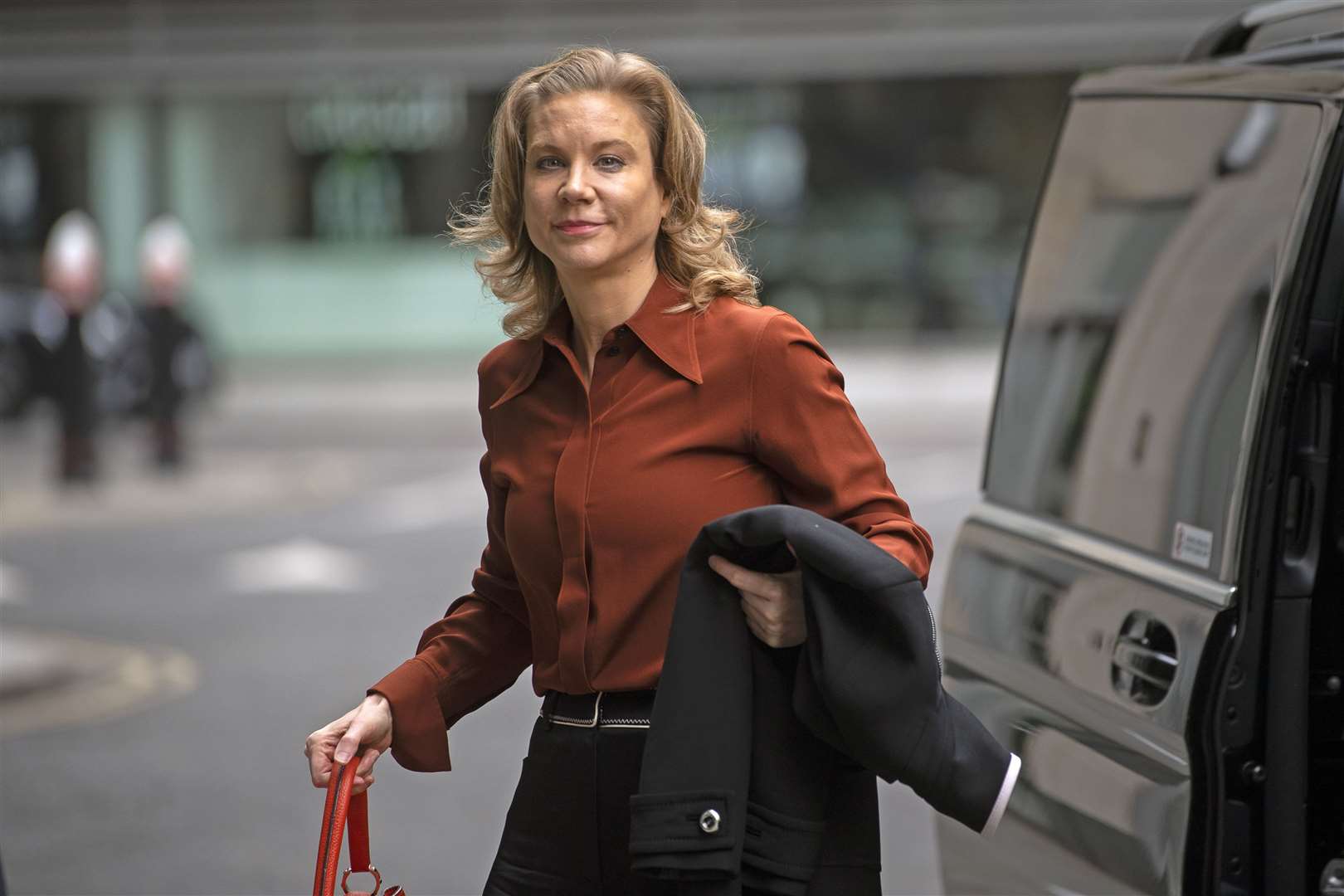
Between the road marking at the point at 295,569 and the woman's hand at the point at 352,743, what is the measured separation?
26.7 feet

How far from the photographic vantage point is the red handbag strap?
2609mm

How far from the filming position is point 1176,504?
11.3 ft

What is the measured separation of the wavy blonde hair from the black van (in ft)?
3.12

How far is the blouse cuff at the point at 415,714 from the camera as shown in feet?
9.53

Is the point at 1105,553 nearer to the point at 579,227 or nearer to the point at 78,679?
the point at 579,227

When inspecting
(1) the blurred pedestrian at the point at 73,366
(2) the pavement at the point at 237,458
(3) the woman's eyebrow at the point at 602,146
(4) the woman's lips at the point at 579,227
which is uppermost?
(3) the woman's eyebrow at the point at 602,146

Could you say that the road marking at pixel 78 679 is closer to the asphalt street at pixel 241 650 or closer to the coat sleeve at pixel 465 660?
the asphalt street at pixel 241 650

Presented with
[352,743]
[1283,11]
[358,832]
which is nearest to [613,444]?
[352,743]

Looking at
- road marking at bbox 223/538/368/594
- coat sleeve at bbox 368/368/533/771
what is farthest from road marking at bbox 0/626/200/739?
coat sleeve at bbox 368/368/533/771

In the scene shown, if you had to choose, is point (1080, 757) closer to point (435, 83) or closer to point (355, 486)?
point (355, 486)

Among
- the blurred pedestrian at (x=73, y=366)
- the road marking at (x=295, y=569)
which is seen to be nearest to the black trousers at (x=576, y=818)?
the road marking at (x=295, y=569)

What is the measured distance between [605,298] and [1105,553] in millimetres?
1325

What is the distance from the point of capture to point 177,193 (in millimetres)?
26594

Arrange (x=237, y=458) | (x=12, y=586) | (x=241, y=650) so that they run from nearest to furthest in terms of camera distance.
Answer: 1. (x=241, y=650)
2. (x=12, y=586)
3. (x=237, y=458)
